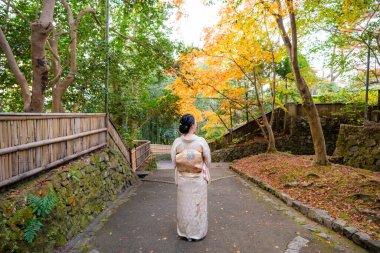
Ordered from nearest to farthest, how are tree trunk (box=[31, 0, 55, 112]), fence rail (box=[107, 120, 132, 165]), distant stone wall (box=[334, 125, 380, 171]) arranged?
tree trunk (box=[31, 0, 55, 112]) < fence rail (box=[107, 120, 132, 165]) < distant stone wall (box=[334, 125, 380, 171])

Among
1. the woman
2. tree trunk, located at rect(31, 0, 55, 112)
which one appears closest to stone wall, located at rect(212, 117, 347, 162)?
the woman

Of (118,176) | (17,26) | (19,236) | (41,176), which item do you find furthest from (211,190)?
(17,26)

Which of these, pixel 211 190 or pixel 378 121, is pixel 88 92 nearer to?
pixel 211 190

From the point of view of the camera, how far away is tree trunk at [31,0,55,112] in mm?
4645

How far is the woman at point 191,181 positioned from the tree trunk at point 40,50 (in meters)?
3.31

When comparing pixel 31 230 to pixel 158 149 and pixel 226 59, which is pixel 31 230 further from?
pixel 158 149

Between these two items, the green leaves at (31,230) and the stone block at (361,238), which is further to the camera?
the stone block at (361,238)

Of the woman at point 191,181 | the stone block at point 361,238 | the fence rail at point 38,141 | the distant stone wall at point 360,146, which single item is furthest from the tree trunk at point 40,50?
the distant stone wall at point 360,146

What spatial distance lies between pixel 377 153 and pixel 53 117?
10.1 m

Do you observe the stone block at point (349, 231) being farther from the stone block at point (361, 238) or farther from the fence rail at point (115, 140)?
the fence rail at point (115, 140)

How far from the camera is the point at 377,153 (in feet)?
27.5

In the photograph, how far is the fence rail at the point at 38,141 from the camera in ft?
10.2

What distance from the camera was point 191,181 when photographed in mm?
3770

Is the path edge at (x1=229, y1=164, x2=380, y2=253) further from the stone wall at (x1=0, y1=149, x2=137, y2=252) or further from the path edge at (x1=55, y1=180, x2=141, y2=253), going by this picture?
the stone wall at (x1=0, y1=149, x2=137, y2=252)
